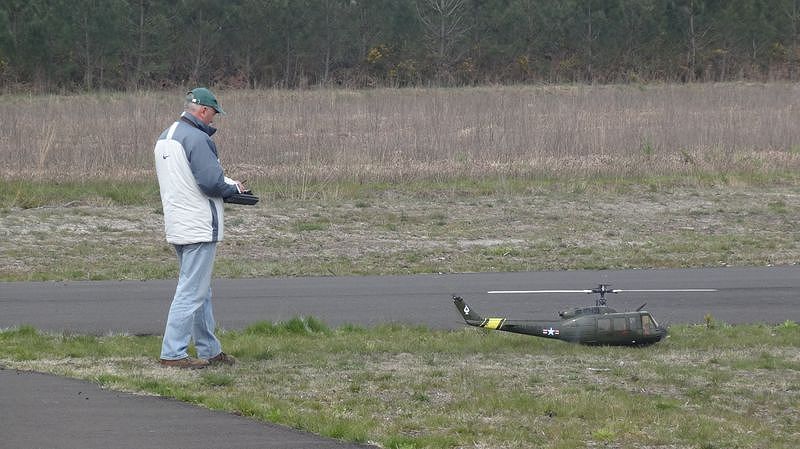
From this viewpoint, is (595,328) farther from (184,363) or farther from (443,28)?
(443,28)

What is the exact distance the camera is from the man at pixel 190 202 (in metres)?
8.52

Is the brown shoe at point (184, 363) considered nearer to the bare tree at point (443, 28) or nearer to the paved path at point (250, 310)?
the paved path at point (250, 310)

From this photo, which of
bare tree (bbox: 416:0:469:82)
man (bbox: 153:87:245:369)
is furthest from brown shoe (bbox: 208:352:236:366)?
bare tree (bbox: 416:0:469:82)

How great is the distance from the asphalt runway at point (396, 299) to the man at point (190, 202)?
221 centimetres

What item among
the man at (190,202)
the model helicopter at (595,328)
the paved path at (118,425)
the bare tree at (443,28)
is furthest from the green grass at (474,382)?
the bare tree at (443,28)

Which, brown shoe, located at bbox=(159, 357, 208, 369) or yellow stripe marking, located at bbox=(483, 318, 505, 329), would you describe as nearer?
brown shoe, located at bbox=(159, 357, 208, 369)

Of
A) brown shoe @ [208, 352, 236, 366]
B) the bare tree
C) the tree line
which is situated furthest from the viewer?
the bare tree

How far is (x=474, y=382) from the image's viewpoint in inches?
331

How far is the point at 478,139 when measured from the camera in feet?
89.6

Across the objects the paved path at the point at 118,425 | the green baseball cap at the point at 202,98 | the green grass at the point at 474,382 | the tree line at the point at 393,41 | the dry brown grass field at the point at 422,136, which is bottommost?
the paved path at the point at 118,425

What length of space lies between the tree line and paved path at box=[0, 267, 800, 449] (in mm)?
34348

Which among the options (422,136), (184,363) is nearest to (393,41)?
(422,136)

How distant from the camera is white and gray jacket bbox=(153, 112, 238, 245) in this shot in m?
8.51

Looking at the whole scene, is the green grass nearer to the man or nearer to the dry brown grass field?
the man
